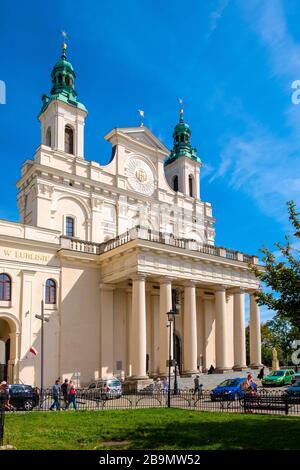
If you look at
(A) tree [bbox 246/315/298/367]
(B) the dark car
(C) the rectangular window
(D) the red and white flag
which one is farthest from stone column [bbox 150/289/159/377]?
(A) tree [bbox 246/315/298/367]

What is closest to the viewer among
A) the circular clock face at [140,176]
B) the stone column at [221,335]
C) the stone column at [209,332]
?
the stone column at [221,335]

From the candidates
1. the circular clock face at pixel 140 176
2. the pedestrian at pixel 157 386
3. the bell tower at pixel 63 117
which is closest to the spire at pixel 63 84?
the bell tower at pixel 63 117

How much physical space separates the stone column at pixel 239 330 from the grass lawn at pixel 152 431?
2451cm

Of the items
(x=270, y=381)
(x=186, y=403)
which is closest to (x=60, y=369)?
(x=186, y=403)

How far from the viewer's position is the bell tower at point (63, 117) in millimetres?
Result: 43866

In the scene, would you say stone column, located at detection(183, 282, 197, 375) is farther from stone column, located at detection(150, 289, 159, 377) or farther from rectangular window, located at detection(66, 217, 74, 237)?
rectangular window, located at detection(66, 217, 74, 237)

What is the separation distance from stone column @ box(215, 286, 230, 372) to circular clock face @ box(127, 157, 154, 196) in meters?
12.7

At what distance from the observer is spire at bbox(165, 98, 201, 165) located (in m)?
57.2

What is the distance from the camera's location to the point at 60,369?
36375 millimetres

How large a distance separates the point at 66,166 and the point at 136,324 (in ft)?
51.5

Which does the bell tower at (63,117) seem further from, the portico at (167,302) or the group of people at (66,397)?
the group of people at (66,397)

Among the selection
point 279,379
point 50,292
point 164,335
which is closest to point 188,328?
point 164,335

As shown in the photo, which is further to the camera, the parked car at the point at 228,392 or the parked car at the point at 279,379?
the parked car at the point at 279,379
